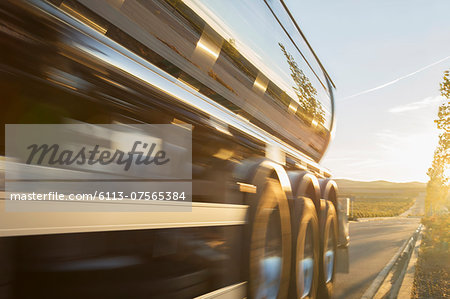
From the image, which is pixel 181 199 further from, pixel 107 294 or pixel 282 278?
pixel 282 278

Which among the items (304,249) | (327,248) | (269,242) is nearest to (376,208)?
(327,248)

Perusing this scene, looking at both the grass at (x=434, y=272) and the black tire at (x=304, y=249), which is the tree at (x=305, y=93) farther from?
the grass at (x=434, y=272)

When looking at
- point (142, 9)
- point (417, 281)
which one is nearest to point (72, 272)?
point (142, 9)

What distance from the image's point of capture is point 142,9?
210 cm

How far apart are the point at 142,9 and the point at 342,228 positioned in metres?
4.38

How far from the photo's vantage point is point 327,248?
4.76 meters

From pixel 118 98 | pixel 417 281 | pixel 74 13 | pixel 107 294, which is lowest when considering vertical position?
pixel 417 281

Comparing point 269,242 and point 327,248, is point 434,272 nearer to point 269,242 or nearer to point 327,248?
point 327,248

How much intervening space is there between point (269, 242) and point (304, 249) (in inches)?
32.4

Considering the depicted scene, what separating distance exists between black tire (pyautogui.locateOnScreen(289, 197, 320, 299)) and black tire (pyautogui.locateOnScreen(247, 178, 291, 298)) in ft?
0.53

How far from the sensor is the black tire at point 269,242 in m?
2.81

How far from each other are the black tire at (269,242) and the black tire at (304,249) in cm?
16

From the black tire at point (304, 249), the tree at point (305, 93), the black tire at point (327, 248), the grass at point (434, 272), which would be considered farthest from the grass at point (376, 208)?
the black tire at point (304, 249)

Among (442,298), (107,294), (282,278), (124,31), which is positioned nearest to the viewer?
(107,294)
